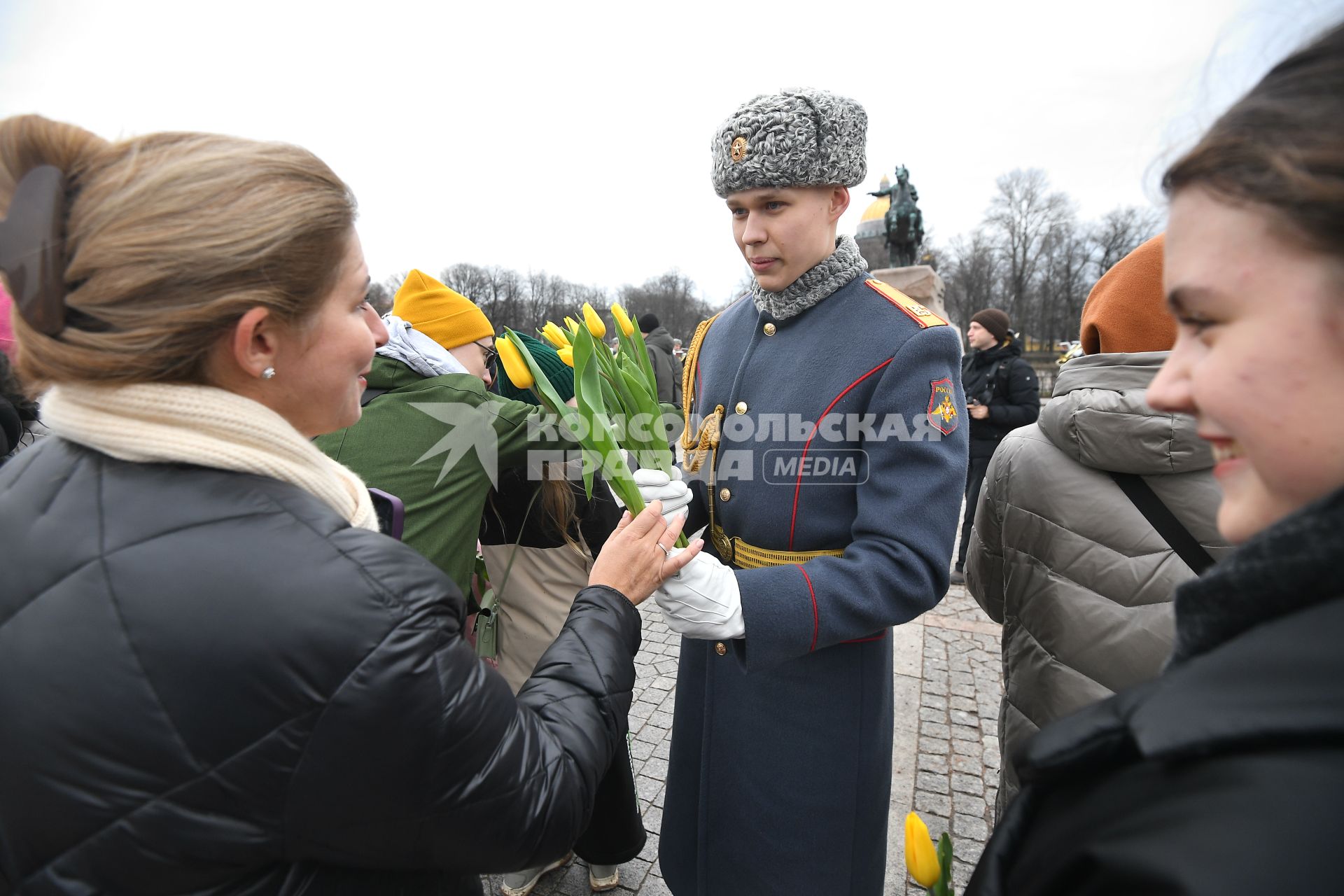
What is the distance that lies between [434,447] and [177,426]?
118cm

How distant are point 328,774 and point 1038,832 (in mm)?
844

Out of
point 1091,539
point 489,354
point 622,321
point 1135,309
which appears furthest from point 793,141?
point 489,354

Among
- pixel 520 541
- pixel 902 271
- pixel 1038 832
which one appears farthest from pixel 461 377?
pixel 902 271

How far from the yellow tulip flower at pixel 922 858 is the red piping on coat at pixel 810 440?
0.87 m

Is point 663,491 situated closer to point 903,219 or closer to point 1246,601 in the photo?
point 1246,601

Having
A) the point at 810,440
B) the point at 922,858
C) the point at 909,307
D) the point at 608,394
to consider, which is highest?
the point at 909,307

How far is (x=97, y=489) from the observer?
936mm

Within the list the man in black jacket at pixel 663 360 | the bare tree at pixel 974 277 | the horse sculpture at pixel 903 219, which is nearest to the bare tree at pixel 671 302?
the bare tree at pixel 974 277

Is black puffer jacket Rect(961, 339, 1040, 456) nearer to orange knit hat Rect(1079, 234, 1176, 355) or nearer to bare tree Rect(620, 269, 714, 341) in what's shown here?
orange knit hat Rect(1079, 234, 1176, 355)

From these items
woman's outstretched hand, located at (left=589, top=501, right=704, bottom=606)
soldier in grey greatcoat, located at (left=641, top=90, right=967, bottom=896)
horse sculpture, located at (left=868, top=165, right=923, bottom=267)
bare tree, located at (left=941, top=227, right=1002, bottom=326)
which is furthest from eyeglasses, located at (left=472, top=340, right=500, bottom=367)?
bare tree, located at (left=941, top=227, right=1002, bottom=326)

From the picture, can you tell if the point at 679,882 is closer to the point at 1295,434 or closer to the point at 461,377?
the point at 461,377

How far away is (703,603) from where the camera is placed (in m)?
1.51

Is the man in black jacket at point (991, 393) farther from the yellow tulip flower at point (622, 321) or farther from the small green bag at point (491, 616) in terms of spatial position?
the yellow tulip flower at point (622, 321)

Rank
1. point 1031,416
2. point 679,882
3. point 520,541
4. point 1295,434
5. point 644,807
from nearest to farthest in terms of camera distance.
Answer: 1. point 1295,434
2. point 679,882
3. point 520,541
4. point 644,807
5. point 1031,416
